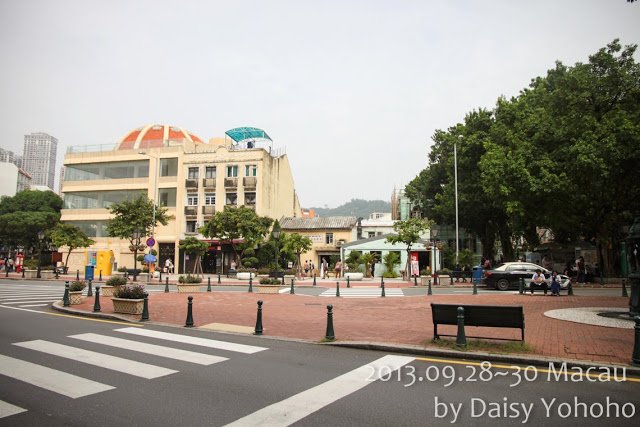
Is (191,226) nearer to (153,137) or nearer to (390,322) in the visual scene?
(153,137)

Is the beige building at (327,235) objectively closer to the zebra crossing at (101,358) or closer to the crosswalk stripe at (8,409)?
the zebra crossing at (101,358)

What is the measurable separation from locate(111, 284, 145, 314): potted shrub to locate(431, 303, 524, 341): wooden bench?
8621 mm

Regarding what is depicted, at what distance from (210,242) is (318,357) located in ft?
126

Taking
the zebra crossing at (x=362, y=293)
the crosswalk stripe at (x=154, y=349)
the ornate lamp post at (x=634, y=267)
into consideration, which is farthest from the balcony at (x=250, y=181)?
the ornate lamp post at (x=634, y=267)

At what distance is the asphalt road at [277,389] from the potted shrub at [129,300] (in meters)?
3.77

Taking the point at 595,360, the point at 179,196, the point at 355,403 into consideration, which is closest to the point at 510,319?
the point at 595,360

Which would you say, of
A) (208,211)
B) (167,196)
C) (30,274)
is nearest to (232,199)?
(208,211)

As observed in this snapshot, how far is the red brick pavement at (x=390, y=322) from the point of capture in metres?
8.28

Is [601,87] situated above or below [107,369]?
above

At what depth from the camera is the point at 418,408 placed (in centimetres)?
505

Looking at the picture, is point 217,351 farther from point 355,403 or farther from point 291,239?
point 291,239

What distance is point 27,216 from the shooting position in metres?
53.0

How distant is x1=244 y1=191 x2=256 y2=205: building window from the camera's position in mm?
45781

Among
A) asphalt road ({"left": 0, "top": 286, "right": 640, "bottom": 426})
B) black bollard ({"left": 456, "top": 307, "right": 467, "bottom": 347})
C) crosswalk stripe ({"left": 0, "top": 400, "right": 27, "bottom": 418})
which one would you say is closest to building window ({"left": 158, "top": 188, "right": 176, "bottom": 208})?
asphalt road ({"left": 0, "top": 286, "right": 640, "bottom": 426})
